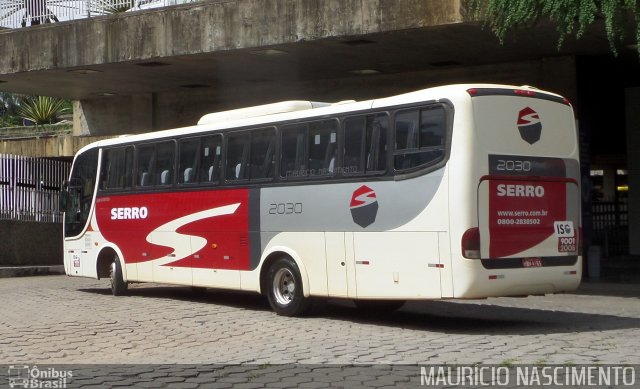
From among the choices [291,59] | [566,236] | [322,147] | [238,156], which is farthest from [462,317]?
[291,59]

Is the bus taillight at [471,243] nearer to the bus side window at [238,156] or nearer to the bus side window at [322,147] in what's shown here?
the bus side window at [322,147]

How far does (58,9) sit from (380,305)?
12762 mm

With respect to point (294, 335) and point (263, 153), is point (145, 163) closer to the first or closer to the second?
point (263, 153)

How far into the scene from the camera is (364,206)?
13.5m

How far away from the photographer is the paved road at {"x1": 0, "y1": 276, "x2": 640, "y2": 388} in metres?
10.0

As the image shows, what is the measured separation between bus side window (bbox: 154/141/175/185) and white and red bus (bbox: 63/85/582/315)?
1.5 inches

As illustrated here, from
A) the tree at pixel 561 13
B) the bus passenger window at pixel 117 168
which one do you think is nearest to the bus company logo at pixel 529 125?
the tree at pixel 561 13

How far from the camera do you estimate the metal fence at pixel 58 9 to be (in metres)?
23.0

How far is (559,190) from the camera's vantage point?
13.3 meters

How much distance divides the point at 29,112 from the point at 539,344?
54642 millimetres

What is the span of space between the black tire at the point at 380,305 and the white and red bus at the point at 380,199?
0.08 metres

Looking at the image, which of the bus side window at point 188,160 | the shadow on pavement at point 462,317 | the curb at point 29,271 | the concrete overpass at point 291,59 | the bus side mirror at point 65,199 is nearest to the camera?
the shadow on pavement at point 462,317

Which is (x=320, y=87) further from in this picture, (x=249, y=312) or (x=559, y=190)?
(x=559, y=190)

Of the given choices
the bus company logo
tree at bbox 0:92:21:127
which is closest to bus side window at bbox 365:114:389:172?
the bus company logo
